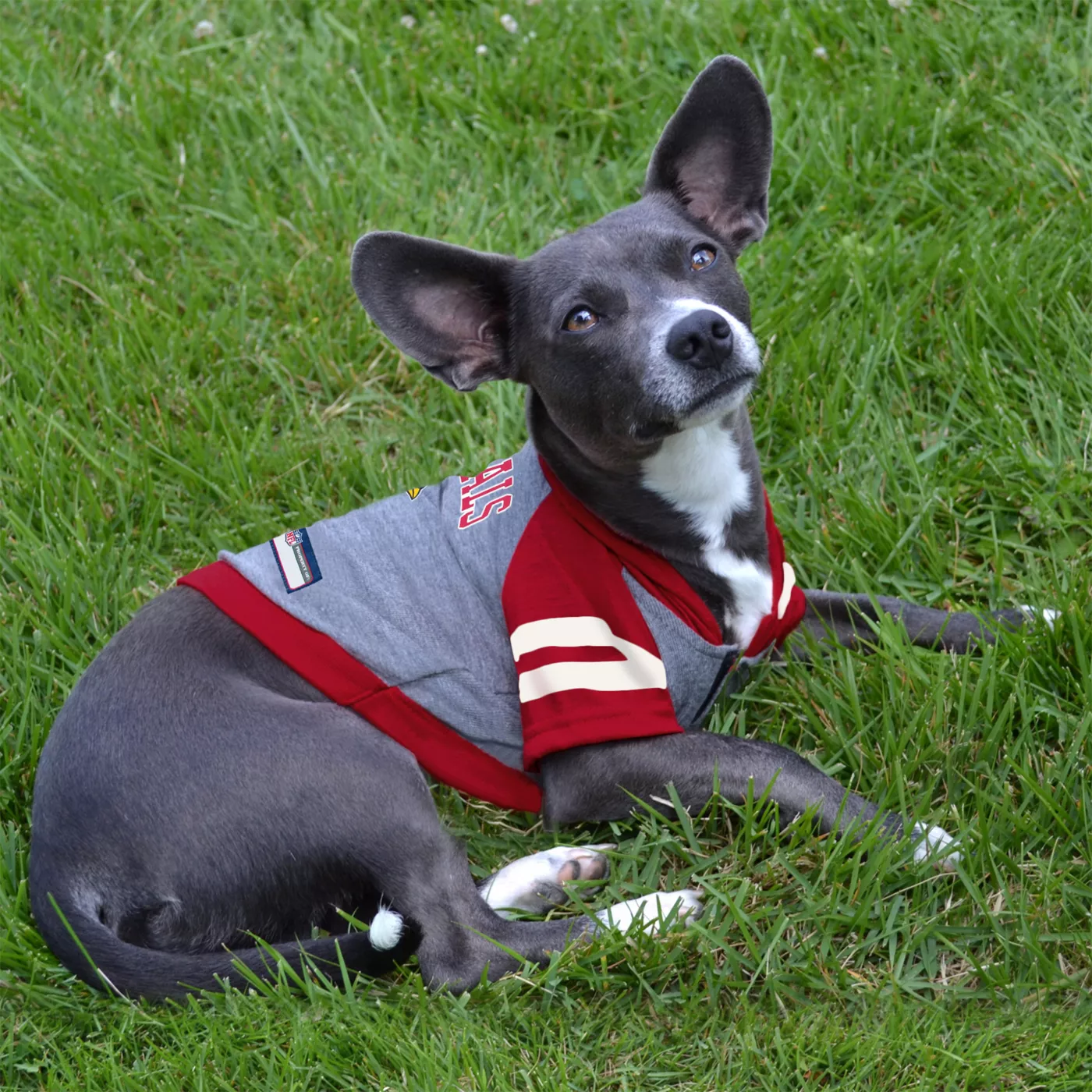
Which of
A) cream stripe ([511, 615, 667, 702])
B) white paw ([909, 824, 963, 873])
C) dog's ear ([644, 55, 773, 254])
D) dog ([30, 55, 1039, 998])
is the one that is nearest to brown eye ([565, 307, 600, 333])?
dog ([30, 55, 1039, 998])

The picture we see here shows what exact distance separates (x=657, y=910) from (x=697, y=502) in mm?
940

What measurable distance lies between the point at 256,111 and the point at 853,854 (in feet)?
12.7

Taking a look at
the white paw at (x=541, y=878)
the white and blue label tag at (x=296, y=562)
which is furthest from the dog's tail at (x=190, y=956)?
the white and blue label tag at (x=296, y=562)

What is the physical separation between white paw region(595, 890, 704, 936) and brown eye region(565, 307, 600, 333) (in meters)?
1.29

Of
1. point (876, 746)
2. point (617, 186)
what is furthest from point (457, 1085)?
point (617, 186)

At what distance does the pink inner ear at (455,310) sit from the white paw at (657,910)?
1.38 meters

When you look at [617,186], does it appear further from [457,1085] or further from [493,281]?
→ [457,1085]

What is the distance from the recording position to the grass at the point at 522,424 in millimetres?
2652

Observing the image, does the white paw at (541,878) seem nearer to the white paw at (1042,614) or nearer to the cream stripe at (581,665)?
the cream stripe at (581,665)

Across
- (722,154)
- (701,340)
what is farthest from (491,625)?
(722,154)

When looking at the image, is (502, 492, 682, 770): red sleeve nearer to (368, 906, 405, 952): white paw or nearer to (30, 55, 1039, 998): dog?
(30, 55, 1039, 998): dog

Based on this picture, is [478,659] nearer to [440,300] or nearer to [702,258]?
[440,300]

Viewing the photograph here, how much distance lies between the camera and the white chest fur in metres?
3.02

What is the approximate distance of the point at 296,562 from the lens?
10.3ft
